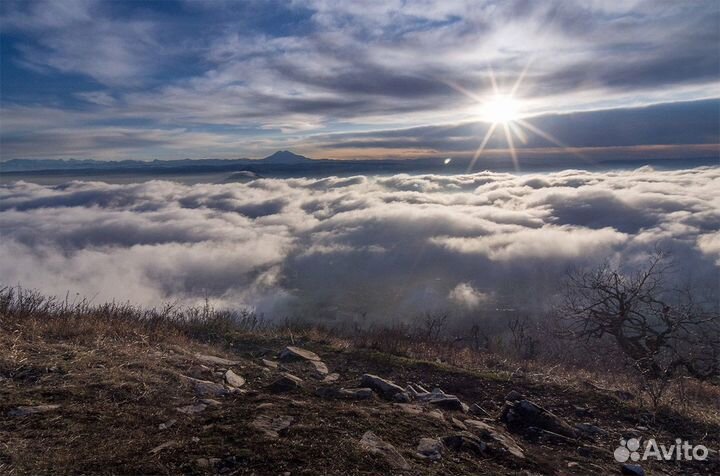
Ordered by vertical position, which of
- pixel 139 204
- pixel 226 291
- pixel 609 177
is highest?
pixel 609 177

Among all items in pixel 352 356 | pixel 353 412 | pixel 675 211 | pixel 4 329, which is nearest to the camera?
pixel 353 412

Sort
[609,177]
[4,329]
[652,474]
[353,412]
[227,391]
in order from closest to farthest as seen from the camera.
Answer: [652,474]
[353,412]
[227,391]
[4,329]
[609,177]

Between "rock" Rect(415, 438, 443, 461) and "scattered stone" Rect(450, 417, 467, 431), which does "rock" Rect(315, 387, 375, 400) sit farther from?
"rock" Rect(415, 438, 443, 461)

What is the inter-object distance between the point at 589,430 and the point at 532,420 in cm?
71

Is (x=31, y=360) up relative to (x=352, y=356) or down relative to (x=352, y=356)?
up

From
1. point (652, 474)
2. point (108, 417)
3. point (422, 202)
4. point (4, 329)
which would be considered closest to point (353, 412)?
point (108, 417)

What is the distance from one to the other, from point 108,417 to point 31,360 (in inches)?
81.3

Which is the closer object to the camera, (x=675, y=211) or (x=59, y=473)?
(x=59, y=473)

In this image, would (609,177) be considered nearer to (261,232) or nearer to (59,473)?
(261,232)

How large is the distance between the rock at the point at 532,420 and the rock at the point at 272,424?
2495mm

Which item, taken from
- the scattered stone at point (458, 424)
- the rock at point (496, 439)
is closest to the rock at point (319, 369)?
the scattered stone at point (458, 424)

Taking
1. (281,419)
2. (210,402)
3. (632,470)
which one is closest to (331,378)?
(210,402)

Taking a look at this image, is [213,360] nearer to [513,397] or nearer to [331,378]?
[331,378]

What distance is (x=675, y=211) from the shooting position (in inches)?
3999
